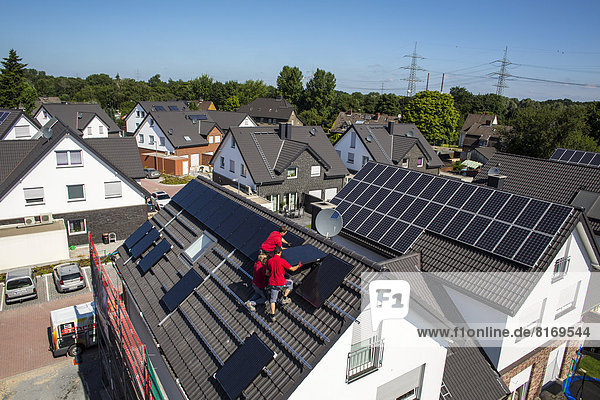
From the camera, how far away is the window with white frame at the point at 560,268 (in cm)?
1298

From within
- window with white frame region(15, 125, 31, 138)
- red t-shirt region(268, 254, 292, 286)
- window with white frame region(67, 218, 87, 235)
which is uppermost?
window with white frame region(15, 125, 31, 138)

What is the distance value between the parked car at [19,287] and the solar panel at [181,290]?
42.9ft

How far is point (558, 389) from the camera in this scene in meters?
15.1

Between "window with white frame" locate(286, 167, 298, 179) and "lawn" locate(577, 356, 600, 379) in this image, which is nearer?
"lawn" locate(577, 356, 600, 379)

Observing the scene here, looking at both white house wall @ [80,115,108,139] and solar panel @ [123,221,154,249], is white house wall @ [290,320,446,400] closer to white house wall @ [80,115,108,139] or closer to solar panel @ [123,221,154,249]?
solar panel @ [123,221,154,249]

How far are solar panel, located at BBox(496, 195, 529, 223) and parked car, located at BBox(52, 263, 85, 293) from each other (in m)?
20.5

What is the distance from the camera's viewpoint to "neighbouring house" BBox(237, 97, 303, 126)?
8533 centimetres

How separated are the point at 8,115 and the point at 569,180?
48.6 meters

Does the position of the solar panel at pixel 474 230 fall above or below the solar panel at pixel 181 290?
above

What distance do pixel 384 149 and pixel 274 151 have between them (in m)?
15.1

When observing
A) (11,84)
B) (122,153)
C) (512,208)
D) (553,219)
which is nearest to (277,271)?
(553,219)

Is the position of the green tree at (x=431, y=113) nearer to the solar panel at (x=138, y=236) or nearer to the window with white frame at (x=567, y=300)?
the window with white frame at (x=567, y=300)

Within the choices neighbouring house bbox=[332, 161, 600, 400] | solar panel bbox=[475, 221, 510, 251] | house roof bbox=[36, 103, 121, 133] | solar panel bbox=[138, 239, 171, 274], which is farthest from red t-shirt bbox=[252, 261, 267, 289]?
house roof bbox=[36, 103, 121, 133]

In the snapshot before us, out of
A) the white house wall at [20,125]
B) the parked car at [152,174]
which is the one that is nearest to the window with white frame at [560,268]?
the parked car at [152,174]
